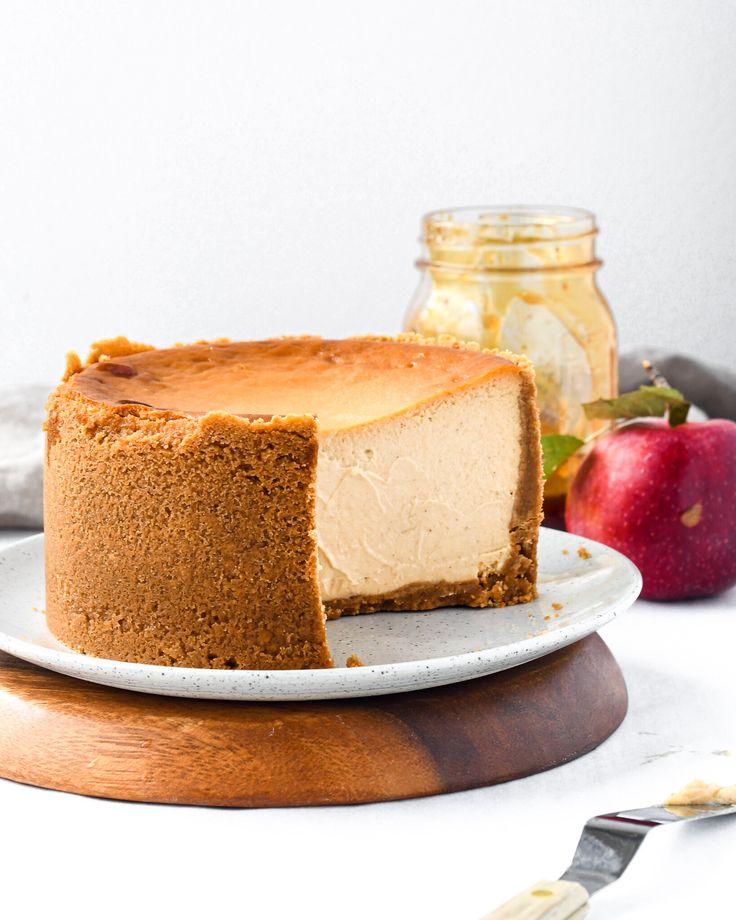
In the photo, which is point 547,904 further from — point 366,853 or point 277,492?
point 277,492

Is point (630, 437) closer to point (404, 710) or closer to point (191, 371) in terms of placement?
point (191, 371)

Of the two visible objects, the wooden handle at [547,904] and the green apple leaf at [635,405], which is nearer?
the wooden handle at [547,904]

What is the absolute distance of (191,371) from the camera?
2033 mm

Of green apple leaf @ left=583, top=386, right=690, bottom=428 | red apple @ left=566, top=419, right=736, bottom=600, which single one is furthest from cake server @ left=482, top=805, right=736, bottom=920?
green apple leaf @ left=583, top=386, right=690, bottom=428

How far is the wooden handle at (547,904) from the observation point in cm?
117

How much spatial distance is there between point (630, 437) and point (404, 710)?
893 millimetres

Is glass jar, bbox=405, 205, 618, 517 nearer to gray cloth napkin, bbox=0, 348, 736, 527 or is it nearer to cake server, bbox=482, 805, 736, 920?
gray cloth napkin, bbox=0, 348, 736, 527

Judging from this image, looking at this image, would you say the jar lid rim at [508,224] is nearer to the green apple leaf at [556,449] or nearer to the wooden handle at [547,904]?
the green apple leaf at [556,449]

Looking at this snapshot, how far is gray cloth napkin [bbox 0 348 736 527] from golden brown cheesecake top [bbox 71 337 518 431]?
66 centimetres

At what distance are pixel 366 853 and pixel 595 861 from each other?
228 mm

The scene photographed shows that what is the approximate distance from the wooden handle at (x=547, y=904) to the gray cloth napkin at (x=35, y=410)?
5.41 feet

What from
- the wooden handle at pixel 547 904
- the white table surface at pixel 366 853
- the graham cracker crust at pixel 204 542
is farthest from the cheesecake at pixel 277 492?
the wooden handle at pixel 547 904

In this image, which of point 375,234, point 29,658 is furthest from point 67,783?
point 375,234

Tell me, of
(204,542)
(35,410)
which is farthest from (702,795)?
(35,410)
